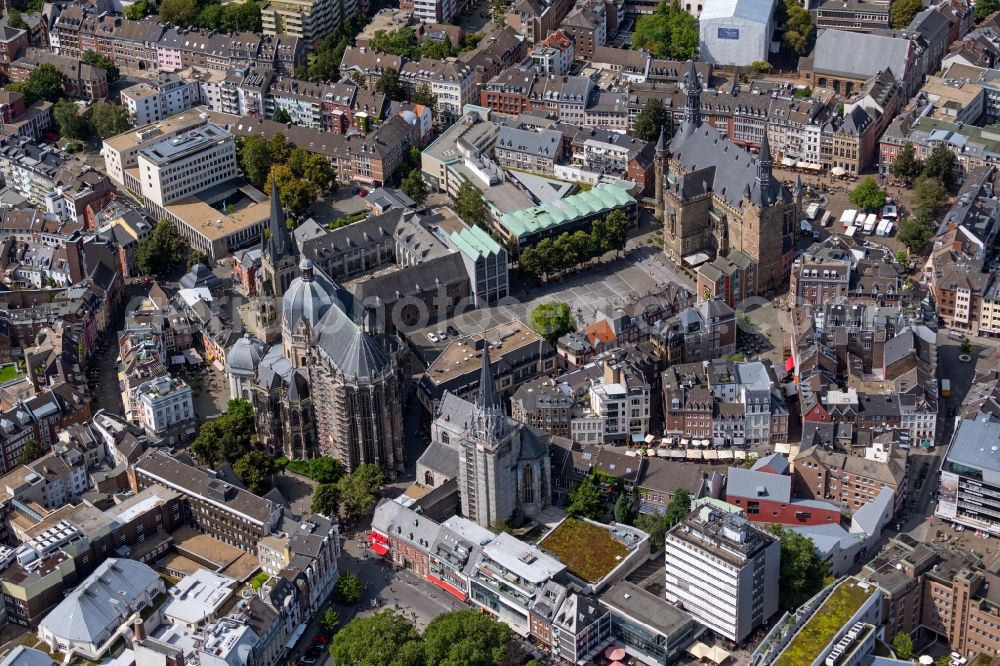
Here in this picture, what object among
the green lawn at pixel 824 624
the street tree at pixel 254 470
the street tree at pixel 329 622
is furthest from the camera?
the street tree at pixel 254 470

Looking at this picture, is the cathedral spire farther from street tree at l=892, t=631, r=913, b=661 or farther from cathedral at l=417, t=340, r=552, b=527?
street tree at l=892, t=631, r=913, b=661

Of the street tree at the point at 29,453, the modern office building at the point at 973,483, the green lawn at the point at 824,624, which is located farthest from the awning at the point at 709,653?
the street tree at the point at 29,453

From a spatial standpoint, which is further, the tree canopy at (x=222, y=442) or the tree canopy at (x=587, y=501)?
the tree canopy at (x=222, y=442)

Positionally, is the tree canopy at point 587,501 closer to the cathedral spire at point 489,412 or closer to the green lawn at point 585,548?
the green lawn at point 585,548

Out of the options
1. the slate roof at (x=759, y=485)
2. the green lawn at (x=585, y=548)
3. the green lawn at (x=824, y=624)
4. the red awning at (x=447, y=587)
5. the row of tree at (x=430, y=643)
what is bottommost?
the red awning at (x=447, y=587)

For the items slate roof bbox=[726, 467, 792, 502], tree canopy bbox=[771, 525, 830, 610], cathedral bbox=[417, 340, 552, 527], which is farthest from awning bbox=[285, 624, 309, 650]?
tree canopy bbox=[771, 525, 830, 610]

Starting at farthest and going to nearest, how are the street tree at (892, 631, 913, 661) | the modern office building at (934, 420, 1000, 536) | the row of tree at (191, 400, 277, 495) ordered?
the row of tree at (191, 400, 277, 495)
the modern office building at (934, 420, 1000, 536)
the street tree at (892, 631, 913, 661)

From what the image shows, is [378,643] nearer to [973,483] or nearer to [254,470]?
[254,470]
